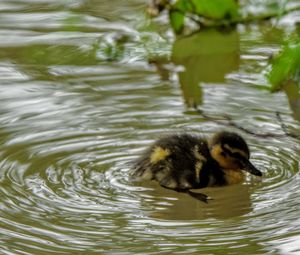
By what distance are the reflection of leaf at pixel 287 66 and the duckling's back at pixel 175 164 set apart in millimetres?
499

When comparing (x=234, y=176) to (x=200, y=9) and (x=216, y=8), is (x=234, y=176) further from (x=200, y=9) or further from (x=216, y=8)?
(x=216, y=8)

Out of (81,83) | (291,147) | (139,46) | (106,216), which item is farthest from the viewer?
(139,46)

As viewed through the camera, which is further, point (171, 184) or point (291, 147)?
point (291, 147)

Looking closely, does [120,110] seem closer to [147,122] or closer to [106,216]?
[147,122]

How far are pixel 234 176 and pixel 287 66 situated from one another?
598 mm

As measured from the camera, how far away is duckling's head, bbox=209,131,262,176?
5.33 meters

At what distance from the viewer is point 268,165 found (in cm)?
539

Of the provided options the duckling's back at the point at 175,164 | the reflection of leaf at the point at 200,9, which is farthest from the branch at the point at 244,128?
the reflection of leaf at the point at 200,9

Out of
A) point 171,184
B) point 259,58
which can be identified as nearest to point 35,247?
point 171,184

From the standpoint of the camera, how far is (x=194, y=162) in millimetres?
5336

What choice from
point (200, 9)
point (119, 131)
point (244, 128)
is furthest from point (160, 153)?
point (200, 9)

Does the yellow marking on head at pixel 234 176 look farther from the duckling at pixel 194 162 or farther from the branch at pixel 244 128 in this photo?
the branch at pixel 244 128

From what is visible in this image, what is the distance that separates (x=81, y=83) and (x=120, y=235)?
2.28 metres

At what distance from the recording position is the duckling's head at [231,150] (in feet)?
17.5
